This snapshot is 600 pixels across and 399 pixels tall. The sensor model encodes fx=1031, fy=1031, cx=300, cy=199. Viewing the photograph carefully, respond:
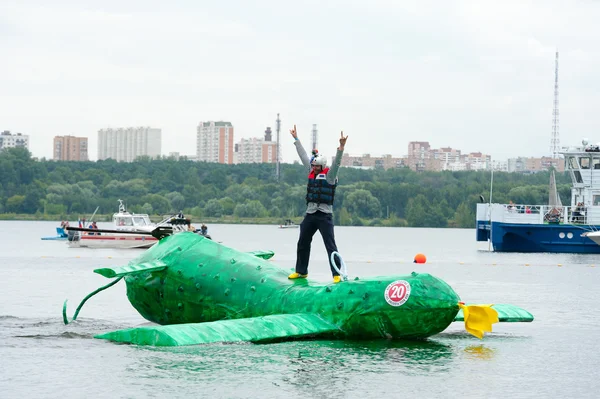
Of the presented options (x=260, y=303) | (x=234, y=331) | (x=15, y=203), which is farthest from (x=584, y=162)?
(x=15, y=203)

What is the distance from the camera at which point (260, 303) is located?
62.2ft

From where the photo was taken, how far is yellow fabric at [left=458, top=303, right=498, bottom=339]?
18.0m

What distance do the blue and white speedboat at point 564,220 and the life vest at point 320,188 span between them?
164 feet

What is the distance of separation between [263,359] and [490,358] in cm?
400

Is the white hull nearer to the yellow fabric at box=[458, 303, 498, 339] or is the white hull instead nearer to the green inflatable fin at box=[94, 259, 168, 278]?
the green inflatable fin at box=[94, 259, 168, 278]

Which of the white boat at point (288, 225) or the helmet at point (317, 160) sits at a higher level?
the helmet at point (317, 160)

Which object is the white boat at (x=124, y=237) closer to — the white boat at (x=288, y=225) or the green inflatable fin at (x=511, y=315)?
the green inflatable fin at (x=511, y=315)

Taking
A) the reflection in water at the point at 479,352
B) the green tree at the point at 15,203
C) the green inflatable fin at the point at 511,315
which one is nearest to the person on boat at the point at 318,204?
the reflection in water at the point at 479,352

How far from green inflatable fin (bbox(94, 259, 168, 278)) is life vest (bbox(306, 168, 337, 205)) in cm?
328

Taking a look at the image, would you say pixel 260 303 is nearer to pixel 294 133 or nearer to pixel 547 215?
pixel 294 133

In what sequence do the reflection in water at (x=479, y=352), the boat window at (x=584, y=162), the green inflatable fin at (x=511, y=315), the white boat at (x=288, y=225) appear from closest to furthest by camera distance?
1. the reflection in water at (x=479, y=352)
2. the green inflatable fin at (x=511, y=315)
3. the boat window at (x=584, y=162)
4. the white boat at (x=288, y=225)

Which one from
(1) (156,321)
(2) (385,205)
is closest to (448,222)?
(2) (385,205)

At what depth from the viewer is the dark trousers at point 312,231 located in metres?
19.1

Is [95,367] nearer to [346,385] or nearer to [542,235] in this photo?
[346,385]
